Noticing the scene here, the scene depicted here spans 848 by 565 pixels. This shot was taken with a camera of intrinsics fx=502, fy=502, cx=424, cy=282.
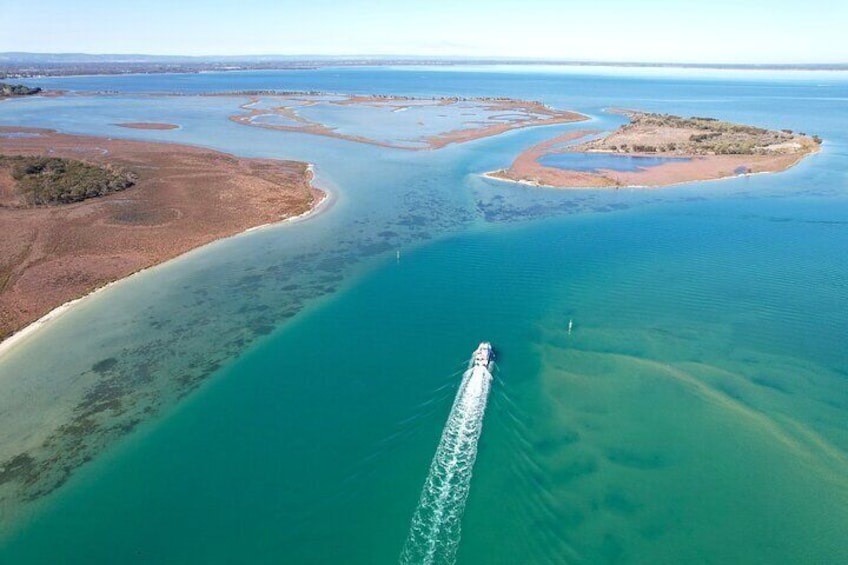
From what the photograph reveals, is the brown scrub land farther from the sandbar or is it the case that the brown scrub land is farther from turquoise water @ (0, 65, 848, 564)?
the sandbar

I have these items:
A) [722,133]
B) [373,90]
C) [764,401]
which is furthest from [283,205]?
[373,90]

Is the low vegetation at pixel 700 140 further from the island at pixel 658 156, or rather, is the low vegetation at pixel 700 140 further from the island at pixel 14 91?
the island at pixel 14 91

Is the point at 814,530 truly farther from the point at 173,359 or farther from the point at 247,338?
the point at 173,359

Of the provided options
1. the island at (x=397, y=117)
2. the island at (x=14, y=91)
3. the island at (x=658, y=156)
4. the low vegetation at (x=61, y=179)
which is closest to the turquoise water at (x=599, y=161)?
the island at (x=658, y=156)

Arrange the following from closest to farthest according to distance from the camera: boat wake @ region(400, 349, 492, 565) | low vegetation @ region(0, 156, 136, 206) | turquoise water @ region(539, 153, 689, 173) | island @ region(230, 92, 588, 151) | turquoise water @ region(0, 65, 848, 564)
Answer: boat wake @ region(400, 349, 492, 565) < turquoise water @ region(0, 65, 848, 564) < low vegetation @ region(0, 156, 136, 206) < turquoise water @ region(539, 153, 689, 173) < island @ region(230, 92, 588, 151)

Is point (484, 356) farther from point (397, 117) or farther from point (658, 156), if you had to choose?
point (397, 117)

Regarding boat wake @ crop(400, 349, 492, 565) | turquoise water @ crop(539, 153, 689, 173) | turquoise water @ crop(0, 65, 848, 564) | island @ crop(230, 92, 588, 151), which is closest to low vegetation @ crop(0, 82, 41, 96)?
island @ crop(230, 92, 588, 151)

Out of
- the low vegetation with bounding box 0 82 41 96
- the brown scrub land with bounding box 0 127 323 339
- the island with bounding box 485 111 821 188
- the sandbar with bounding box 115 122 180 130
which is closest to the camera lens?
the brown scrub land with bounding box 0 127 323 339
